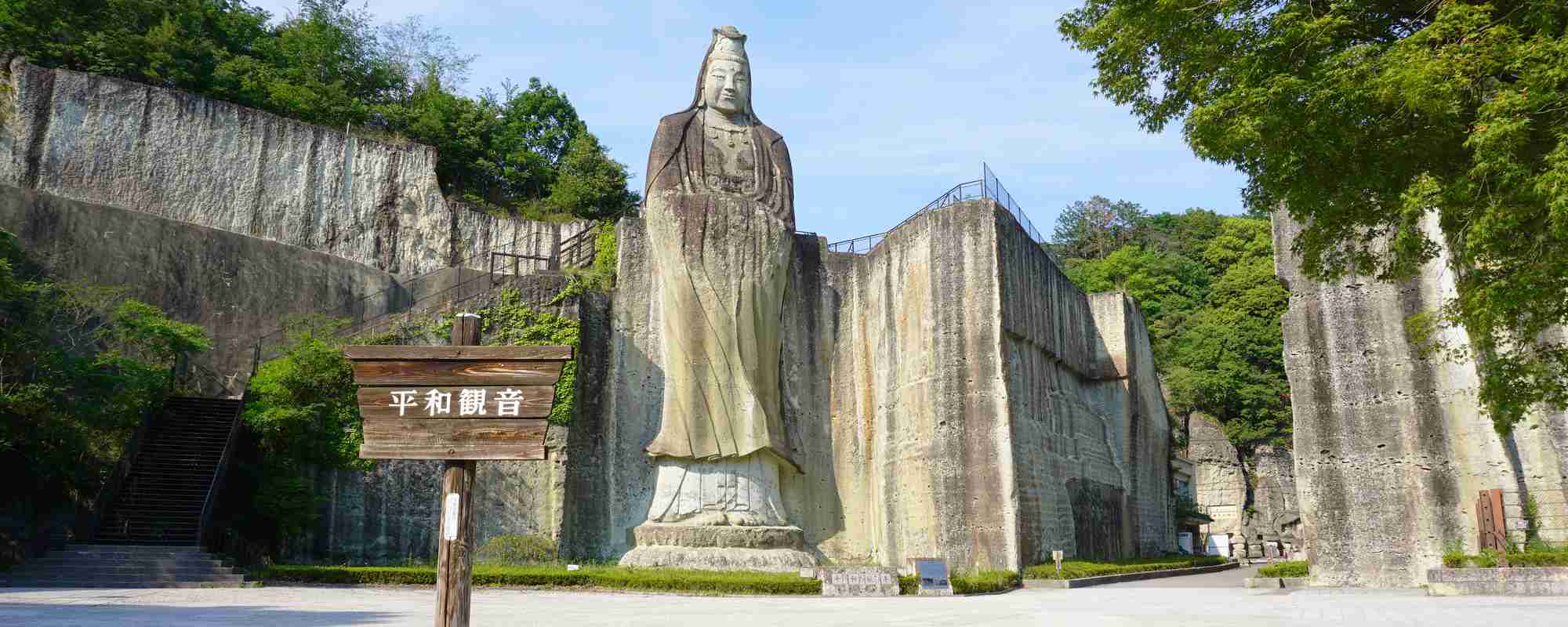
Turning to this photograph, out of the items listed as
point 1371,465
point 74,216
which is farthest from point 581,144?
point 1371,465

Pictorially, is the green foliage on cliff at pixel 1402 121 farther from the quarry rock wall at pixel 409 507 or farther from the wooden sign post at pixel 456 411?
the quarry rock wall at pixel 409 507

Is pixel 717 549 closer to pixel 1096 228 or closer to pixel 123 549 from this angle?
pixel 123 549

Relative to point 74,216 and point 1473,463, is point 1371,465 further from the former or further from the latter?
point 74,216

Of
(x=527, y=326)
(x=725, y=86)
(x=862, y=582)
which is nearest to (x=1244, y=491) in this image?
(x=725, y=86)

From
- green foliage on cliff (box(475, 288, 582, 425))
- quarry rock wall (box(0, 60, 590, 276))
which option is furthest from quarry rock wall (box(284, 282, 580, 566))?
quarry rock wall (box(0, 60, 590, 276))

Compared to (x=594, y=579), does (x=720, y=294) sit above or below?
above

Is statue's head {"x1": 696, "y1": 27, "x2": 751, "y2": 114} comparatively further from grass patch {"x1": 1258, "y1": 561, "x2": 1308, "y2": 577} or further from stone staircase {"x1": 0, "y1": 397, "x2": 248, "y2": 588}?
grass patch {"x1": 1258, "y1": 561, "x2": 1308, "y2": 577}

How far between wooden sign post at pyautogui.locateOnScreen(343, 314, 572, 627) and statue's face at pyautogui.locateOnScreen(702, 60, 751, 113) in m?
15.2

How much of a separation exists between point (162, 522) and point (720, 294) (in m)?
8.98

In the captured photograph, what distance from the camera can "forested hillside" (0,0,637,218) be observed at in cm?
2609

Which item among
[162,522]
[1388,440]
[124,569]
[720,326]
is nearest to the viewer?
[124,569]

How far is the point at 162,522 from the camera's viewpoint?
15.5 metres

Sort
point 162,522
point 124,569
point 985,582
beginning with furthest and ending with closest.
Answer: point 162,522 → point 985,582 → point 124,569

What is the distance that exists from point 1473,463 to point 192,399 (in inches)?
756
